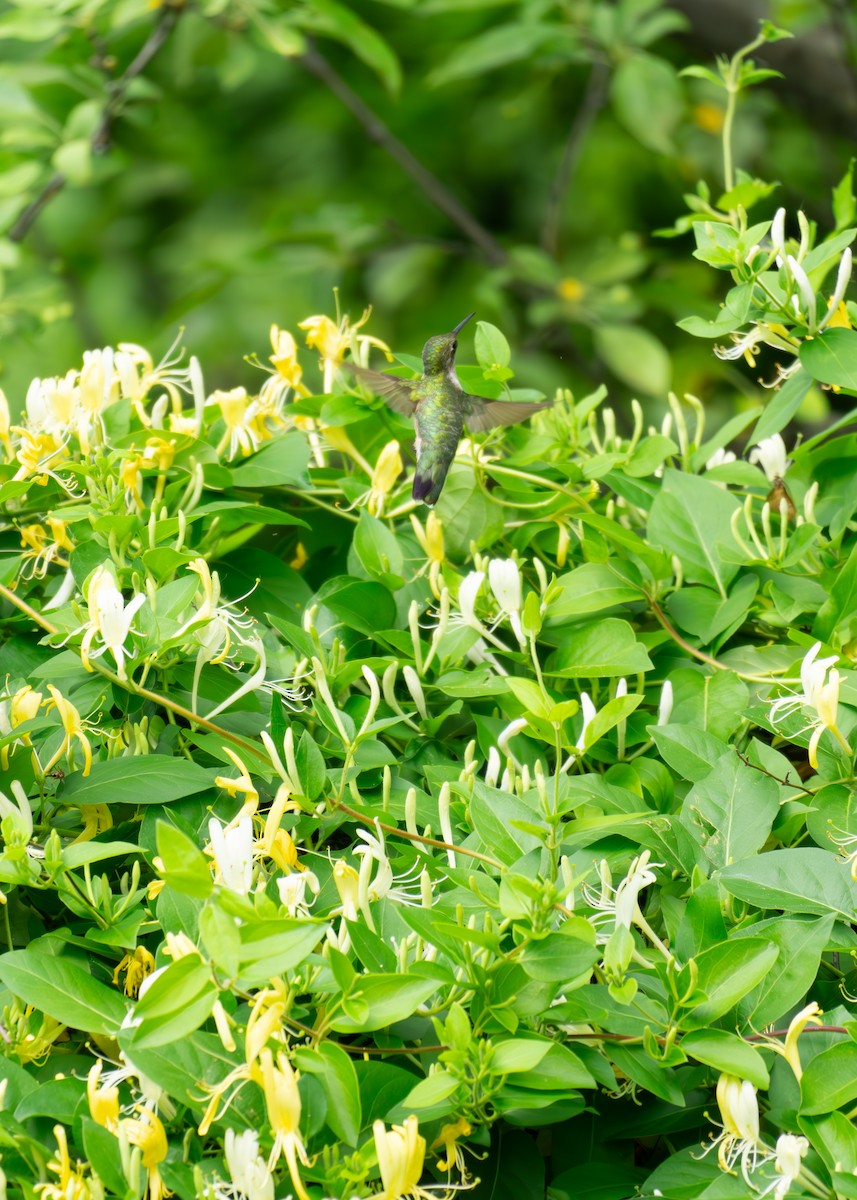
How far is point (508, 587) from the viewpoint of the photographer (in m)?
0.82

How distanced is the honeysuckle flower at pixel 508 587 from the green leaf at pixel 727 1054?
30 cm

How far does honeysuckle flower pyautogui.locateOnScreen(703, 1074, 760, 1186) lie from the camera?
1.83 feet

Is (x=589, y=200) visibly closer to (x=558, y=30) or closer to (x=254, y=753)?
(x=558, y=30)

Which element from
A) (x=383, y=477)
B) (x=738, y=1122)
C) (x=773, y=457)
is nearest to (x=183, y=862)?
(x=738, y=1122)

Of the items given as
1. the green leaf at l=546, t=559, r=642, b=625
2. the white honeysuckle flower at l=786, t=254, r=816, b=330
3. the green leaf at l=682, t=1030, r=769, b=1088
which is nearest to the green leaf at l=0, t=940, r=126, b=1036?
the green leaf at l=682, t=1030, r=769, b=1088

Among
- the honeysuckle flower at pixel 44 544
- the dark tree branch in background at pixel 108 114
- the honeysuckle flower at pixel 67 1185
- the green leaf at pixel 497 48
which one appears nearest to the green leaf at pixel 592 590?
the honeysuckle flower at pixel 44 544

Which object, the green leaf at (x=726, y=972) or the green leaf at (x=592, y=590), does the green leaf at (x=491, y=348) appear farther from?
the green leaf at (x=726, y=972)

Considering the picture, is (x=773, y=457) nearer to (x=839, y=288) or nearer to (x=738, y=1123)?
(x=839, y=288)

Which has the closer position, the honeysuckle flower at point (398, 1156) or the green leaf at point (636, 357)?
the honeysuckle flower at point (398, 1156)

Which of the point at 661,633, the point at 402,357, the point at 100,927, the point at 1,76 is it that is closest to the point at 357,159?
the point at 1,76

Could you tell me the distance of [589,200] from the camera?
10.6 feet

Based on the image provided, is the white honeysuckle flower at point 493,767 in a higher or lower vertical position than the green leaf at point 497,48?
higher

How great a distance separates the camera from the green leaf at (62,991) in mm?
611

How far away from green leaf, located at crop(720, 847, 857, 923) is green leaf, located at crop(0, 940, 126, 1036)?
0.31 meters
